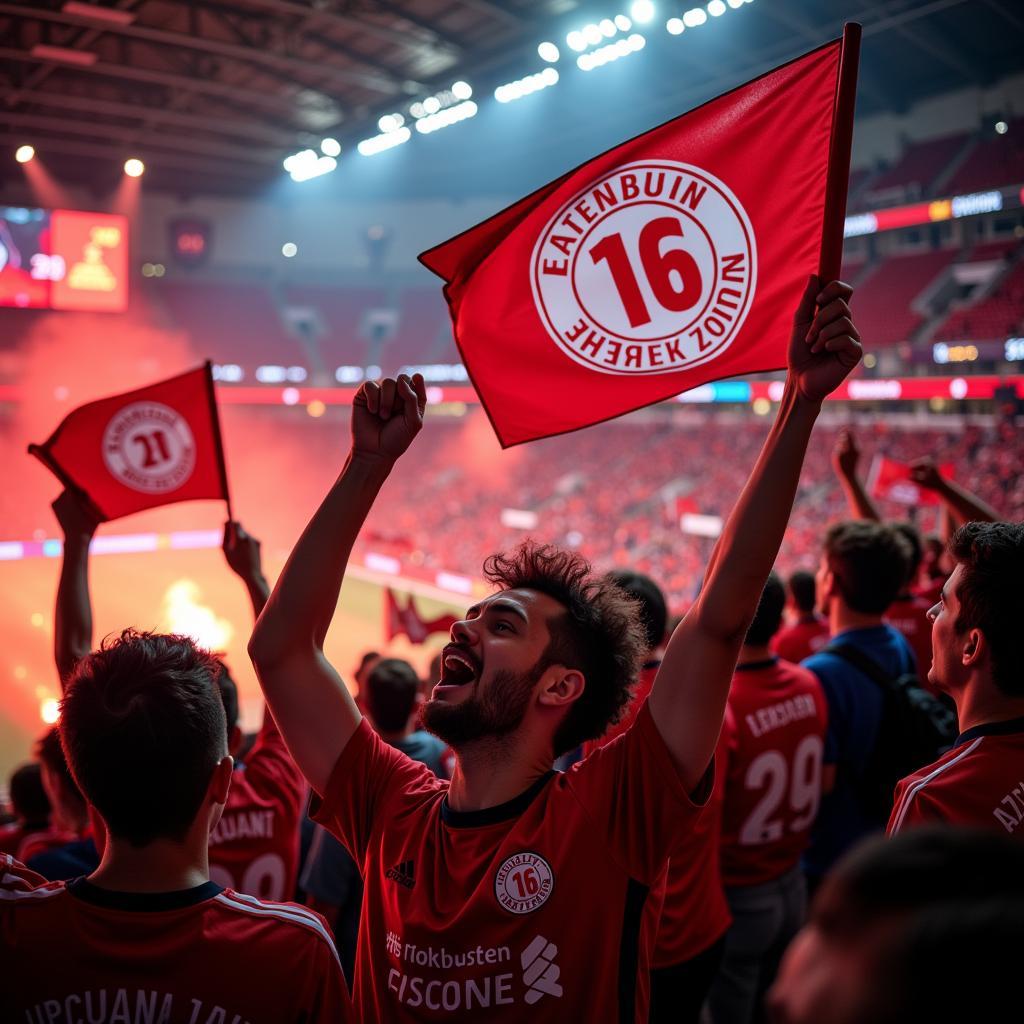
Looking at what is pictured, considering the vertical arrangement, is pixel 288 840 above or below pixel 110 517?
below

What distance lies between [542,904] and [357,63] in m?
25.5

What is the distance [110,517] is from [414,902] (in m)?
3.22

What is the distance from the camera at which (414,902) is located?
6.55 feet

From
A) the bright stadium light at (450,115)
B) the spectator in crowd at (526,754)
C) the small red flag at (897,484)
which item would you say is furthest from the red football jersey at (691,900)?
the bright stadium light at (450,115)

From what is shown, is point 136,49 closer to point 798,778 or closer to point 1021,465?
point 1021,465

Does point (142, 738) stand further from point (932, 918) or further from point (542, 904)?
point (932, 918)

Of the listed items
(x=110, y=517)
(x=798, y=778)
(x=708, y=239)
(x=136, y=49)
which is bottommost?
(x=798, y=778)

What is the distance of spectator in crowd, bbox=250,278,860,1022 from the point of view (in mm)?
1895

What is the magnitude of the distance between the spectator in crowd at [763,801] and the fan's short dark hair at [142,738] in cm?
209

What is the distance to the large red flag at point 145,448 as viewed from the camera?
469 cm

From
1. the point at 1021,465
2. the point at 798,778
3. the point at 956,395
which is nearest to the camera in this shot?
the point at 798,778

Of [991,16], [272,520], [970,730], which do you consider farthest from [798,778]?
[272,520]

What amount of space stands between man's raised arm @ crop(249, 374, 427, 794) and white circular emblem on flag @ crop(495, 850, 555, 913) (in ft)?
1.69

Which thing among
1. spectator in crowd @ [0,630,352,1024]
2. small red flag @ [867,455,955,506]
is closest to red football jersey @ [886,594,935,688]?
small red flag @ [867,455,955,506]
